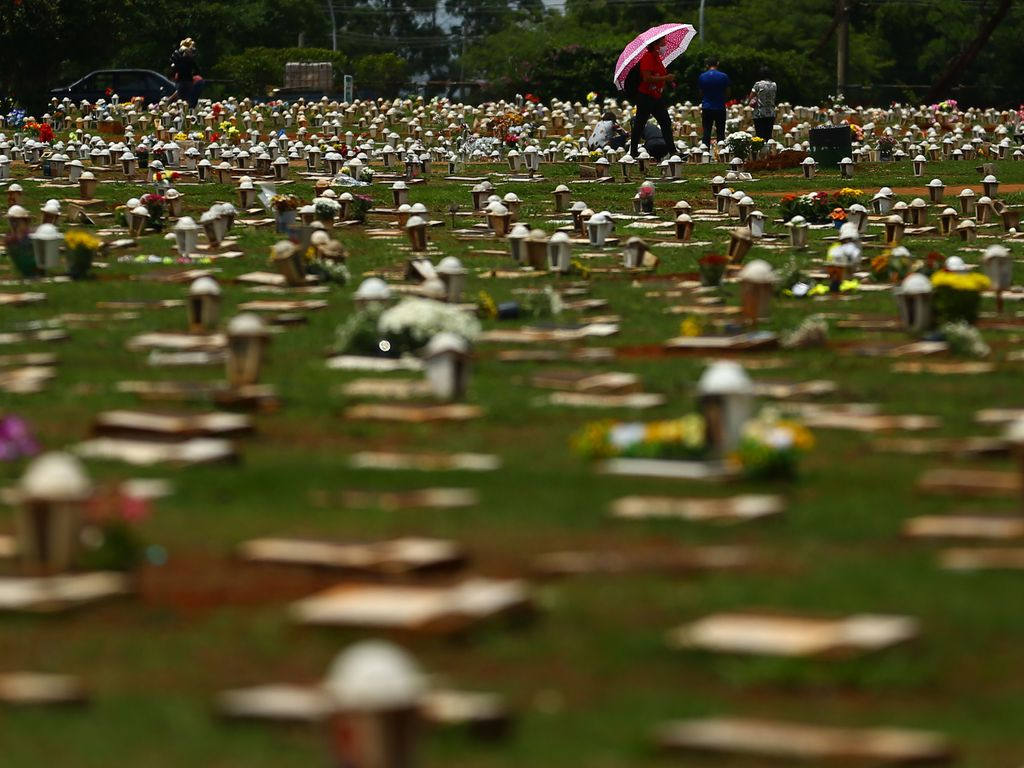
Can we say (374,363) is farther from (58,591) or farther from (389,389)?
(58,591)

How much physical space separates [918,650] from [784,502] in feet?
7.86

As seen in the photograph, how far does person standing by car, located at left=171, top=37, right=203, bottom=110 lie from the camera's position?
4684cm

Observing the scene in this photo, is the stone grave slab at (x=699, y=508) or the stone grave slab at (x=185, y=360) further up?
the stone grave slab at (x=185, y=360)

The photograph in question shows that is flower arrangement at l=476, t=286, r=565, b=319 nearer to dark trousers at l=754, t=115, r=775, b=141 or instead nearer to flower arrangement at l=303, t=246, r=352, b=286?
flower arrangement at l=303, t=246, r=352, b=286

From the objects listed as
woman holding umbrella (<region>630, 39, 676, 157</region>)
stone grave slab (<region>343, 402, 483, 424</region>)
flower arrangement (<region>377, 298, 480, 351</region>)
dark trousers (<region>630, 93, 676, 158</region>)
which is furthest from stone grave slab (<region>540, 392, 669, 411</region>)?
dark trousers (<region>630, 93, 676, 158</region>)

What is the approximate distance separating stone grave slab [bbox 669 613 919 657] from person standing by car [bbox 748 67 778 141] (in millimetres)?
33201

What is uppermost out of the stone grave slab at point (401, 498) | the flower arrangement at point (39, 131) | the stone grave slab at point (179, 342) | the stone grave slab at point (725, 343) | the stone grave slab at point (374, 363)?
the flower arrangement at point (39, 131)

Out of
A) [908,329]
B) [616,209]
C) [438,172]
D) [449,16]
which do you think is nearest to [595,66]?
[438,172]

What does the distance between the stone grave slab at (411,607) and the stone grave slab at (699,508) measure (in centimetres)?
145

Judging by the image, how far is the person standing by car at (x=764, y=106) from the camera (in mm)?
40781

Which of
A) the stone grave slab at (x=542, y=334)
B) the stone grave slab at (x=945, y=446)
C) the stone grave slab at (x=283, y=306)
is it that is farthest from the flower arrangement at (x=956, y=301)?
the stone grave slab at (x=283, y=306)

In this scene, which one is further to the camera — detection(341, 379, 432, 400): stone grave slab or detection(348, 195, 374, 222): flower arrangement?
detection(348, 195, 374, 222): flower arrangement

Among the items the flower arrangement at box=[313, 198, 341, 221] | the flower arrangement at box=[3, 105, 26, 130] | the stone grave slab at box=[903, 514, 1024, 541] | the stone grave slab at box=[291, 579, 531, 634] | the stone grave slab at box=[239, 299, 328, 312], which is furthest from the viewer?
the flower arrangement at box=[3, 105, 26, 130]

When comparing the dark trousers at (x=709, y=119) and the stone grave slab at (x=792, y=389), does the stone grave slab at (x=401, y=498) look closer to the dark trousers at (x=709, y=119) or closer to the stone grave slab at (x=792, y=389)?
the stone grave slab at (x=792, y=389)
